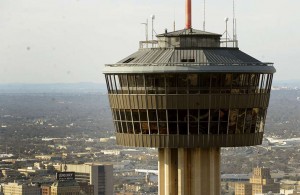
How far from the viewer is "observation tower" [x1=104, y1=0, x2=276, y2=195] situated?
44.0 metres

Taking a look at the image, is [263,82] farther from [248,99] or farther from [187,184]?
[187,184]

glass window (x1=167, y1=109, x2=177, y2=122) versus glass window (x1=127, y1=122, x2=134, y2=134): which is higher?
glass window (x1=167, y1=109, x2=177, y2=122)

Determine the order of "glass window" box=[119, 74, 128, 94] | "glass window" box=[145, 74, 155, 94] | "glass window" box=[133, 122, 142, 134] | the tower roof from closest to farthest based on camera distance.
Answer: "glass window" box=[145, 74, 155, 94] < the tower roof < "glass window" box=[119, 74, 128, 94] < "glass window" box=[133, 122, 142, 134]

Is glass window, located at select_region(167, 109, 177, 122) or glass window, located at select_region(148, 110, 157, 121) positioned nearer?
glass window, located at select_region(167, 109, 177, 122)

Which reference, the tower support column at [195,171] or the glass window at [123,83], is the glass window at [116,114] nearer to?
the glass window at [123,83]

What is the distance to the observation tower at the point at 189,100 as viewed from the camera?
144 ft

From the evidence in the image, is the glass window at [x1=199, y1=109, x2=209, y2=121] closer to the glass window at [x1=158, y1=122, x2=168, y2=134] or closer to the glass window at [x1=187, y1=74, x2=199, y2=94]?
the glass window at [x1=187, y1=74, x2=199, y2=94]

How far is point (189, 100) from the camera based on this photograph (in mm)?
44156

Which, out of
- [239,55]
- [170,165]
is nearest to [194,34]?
[239,55]

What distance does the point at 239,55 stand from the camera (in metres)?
45.0

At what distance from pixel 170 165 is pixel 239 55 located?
188 inches

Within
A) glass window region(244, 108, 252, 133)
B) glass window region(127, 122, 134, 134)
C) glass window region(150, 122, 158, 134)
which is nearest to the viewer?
glass window region(150, 122, 158, 134)

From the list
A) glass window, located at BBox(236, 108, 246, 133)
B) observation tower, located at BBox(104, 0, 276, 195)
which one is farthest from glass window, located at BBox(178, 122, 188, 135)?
glass window, located at BBox(236, 108, 246, 133)

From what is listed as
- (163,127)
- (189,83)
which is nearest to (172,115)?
(163,127)
